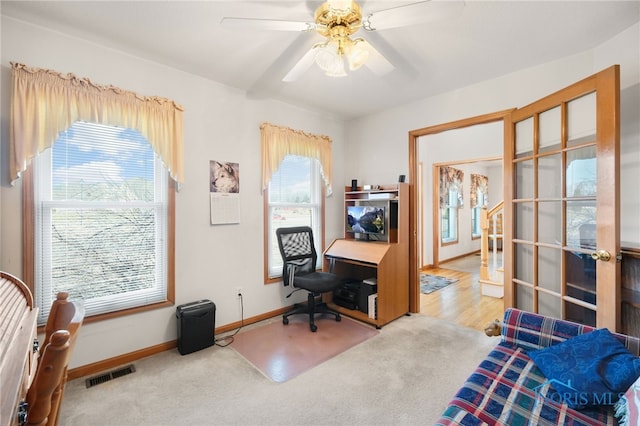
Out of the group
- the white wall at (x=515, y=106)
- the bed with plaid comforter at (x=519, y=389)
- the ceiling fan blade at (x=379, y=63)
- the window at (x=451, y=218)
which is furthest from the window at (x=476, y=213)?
the ceiling fan blade at (x=379, y=63)

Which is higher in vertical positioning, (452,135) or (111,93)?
(452,135)

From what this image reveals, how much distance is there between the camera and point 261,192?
10.6 ft

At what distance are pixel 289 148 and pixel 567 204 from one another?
2.63 m

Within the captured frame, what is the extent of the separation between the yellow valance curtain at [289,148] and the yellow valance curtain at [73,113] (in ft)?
2.97

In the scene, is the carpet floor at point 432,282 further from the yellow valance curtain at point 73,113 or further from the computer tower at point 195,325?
the yellow valance curtain at point 73,113

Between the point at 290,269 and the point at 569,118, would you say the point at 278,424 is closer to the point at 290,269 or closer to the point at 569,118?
the point at 290,269

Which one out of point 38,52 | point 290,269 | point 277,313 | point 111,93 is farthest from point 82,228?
point 277,313

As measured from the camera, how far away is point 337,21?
1.60 m

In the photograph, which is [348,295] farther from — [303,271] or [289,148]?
[289,148]

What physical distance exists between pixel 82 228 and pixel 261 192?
5.23 feet

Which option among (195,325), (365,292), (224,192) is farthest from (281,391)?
(224,192)

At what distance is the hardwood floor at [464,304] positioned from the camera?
10.7 feet

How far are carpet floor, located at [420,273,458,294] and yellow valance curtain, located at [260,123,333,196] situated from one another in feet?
7.22

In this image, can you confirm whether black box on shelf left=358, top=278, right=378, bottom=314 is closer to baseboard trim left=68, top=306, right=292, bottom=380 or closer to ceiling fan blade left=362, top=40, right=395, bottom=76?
baseboard trim left=68, top=306, right=292, bottom=380
